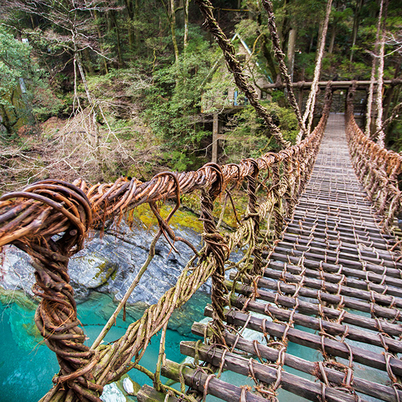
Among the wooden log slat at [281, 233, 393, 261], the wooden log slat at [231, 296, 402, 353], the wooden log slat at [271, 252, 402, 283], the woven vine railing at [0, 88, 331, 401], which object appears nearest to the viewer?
the woven vine railing at [0, 88, 331, 401]

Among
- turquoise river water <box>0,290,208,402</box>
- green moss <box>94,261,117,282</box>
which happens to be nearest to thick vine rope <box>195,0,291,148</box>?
turquoise river water <box>0,290,208,402</box>

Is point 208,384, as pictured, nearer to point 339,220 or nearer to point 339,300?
point 339,300

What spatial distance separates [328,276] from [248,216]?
0.82 metres

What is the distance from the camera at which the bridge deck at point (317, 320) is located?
1.06m

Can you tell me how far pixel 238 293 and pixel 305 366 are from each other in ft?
1.83

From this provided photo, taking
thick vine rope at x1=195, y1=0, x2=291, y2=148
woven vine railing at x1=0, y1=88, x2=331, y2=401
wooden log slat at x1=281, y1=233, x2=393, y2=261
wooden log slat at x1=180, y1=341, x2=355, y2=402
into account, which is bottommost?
wooden log slat at x1=281, y1=233, x2=393, y2=261

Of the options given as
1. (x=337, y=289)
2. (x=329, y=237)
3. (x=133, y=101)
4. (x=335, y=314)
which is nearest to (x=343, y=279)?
(x=337, y=289)

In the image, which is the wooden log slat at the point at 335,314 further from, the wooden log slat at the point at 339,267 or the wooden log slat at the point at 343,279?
the wooden log slat at the point at 339,267

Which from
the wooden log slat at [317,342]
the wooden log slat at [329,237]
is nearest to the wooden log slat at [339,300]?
the wooden log slat at [317,342]

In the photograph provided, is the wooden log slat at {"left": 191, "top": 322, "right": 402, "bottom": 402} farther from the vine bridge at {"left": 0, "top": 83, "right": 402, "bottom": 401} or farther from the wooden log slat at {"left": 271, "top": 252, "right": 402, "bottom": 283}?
the wooden log slat at {"left": 271, "top": 252, "right": 402, "bottom": 283}

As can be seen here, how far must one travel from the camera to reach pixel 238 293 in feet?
Answer: 5.38

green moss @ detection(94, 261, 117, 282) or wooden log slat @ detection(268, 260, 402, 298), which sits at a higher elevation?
wooden log slat @ detection(268, 260, 402, 298)

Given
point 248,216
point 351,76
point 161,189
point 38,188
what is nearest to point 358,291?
point 248,216

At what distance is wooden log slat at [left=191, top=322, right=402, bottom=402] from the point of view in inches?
41.4
